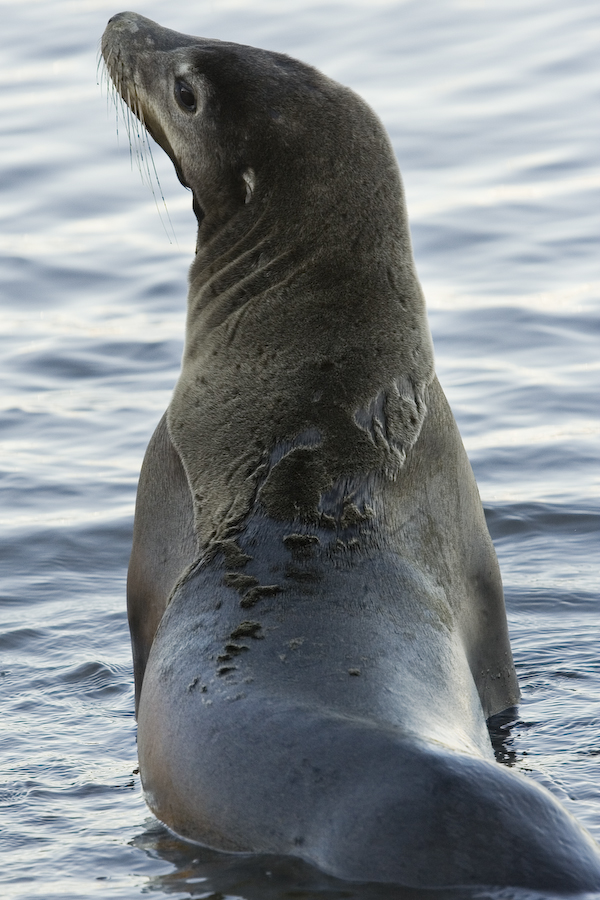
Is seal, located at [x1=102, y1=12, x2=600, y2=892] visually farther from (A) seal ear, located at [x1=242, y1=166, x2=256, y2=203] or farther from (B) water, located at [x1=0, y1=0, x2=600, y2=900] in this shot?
(B) water, located at [x1=0, y1=0, x2=600, y2=900]

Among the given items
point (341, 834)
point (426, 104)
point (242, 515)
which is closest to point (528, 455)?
point (242, 515)

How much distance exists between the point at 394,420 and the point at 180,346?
6.27 m

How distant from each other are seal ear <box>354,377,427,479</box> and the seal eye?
1513 millimetres

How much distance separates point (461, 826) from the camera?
425cm

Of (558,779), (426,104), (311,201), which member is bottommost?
(558,779)

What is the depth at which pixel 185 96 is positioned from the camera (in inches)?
253

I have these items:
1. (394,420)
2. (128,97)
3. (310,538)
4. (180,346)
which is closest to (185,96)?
(128,97)

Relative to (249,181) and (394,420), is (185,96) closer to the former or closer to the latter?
(249,181)

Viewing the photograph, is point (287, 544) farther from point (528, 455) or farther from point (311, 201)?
point (528, 455)

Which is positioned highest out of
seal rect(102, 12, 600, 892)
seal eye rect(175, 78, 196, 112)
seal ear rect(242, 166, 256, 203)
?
seal eye rect(175, 78, 196, 112)

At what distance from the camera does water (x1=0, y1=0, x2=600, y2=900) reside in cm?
585

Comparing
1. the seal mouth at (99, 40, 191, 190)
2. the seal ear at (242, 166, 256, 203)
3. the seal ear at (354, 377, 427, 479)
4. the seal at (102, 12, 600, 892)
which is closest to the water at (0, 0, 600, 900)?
the seal at (102, 12, 600, 892)

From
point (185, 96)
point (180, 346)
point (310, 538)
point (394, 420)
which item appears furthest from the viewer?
point (180, 346)

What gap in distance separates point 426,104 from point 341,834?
1354 centimetres
